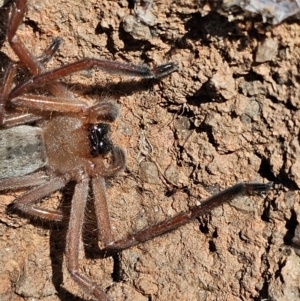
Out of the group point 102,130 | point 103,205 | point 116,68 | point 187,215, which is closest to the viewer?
point 116,68

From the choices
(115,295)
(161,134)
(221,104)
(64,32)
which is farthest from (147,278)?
(64,32)

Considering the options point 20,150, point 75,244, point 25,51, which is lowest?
point 75,244

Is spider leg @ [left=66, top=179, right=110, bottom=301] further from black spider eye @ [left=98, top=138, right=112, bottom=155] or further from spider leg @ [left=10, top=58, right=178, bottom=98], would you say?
spider leg @ [left=10, top=58, right=178, bottom=98]

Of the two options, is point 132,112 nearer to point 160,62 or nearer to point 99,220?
point 160,62

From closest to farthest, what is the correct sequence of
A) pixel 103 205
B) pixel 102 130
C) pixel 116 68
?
pixel 116 68
pixel 102 130
pixel 103 205

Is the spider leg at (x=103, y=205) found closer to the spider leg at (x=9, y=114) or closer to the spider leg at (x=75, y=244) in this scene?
the spider leg at (x=75, y=244)

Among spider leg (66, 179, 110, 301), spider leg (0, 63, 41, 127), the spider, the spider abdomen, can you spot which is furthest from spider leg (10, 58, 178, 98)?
spider leg (66, 179, 110, 301)

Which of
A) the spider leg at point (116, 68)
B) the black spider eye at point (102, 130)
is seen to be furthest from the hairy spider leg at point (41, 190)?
the spider leg at point (116, 68)

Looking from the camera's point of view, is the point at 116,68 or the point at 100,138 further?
the point at 100,138

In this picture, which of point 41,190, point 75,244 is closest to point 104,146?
point 41,190

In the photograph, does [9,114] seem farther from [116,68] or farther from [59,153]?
[116,68]
